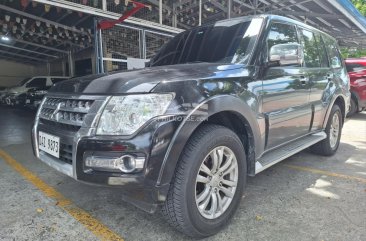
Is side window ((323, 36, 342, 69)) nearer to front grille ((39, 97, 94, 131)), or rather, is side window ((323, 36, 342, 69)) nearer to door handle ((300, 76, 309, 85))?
door handle ((300, 76, 309, 85))

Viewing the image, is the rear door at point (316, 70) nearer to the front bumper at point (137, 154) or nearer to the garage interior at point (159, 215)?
the garage interior at point (159, 215)

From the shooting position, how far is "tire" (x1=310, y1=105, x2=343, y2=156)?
4.48 m

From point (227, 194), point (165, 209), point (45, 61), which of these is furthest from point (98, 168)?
point (45, 61)

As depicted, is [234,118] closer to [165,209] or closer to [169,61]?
[165,209]

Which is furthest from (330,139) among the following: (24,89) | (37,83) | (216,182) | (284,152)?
(37,83)

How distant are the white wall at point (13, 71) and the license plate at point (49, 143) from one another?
75.6ft

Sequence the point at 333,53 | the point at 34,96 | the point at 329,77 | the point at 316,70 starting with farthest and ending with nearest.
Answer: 1. the point at 34,96
2. the point at 333,53
3. the point at 329,77
4. the point at 316,70

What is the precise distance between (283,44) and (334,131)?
2.66 m

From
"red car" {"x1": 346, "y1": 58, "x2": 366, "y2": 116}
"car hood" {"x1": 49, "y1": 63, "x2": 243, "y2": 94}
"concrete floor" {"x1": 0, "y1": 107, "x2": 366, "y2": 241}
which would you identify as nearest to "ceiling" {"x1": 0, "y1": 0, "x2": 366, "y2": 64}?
"red car" {"x1": 346, "y1": 58, "x2": 366, "y2": 116}

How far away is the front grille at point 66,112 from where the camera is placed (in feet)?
7.20

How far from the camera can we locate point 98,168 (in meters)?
2.00

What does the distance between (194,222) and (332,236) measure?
113 centimetres

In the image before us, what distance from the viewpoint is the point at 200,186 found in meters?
2.36

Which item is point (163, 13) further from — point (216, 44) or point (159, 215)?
point (159, 215)
